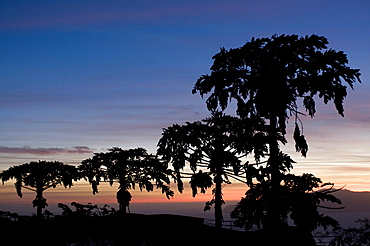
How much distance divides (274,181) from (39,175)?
127 ft

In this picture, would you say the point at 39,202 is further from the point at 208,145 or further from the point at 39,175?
the point at 208,145

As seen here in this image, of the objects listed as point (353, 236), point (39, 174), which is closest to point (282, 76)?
point (353, 236)

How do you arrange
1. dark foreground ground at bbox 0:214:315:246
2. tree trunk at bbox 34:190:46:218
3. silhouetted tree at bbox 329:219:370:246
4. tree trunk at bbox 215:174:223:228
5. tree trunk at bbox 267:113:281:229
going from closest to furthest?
silhouetted tree at bbox 329:219:370:246 < dark foreground ground at bbox 0:214:315:246 < tree trunk at bbox 267:113:281:229 < tree trunk at bbox 215:174:223:228 < tree trunk at bbox 34:190:46:218

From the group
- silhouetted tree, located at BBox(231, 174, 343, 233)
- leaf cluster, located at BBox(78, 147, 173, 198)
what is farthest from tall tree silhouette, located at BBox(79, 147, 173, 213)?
silhouetted tree, located at BBox(231, 174, 343, 233)

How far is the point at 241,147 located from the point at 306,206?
7955mm

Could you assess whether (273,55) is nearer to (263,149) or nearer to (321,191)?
(263,149)

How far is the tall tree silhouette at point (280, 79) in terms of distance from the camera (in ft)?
112

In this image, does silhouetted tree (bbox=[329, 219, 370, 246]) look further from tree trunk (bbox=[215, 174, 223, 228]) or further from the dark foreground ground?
tree trunk (bbox=[215, 174, 223, 228])

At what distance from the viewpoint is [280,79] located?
3431 centimetres

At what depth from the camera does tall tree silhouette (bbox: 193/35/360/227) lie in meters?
34.1

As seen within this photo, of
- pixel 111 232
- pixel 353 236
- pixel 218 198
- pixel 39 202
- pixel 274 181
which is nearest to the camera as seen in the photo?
pixel 353 236

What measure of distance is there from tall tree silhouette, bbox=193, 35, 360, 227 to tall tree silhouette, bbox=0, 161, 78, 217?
111ft

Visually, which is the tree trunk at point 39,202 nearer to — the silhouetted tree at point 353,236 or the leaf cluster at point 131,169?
the leaf cluster at point 131,169

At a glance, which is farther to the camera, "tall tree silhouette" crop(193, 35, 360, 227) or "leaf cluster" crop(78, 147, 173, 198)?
"leaf cluster" crop(78, 147, 173, 198)
